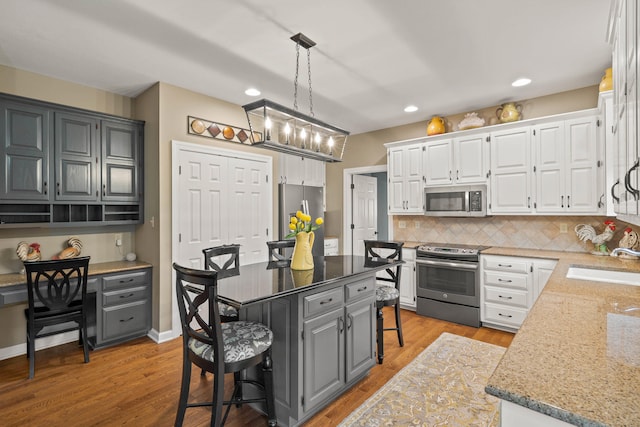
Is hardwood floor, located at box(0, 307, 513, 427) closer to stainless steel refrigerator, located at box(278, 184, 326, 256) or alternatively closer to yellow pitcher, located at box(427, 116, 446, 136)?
stainless steel refrigerator, located at box(278, 184, 326, 256)

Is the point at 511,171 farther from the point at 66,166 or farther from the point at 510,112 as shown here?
the point at 66,166

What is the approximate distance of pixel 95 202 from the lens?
3.48 metres

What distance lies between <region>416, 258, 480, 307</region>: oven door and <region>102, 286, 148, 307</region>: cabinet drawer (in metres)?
3.38

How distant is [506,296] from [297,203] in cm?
304

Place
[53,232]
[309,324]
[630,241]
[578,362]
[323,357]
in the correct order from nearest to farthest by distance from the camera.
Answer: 1. [578,362]
2. [309,324]
3. [323,357]
4. [630,241]
5. [53,232]

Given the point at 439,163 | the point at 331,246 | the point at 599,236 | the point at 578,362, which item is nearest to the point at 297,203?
the point at 331,246

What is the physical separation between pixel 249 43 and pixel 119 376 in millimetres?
3065

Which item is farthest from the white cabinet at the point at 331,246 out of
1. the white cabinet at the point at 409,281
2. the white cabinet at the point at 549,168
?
the white cabinet at the point at 549,168

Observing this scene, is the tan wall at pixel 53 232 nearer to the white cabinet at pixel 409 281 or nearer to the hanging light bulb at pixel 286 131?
the hanging light bulb at pixel 286 131

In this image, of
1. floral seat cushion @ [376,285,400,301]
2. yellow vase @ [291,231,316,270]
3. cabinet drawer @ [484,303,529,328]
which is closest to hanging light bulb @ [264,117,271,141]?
yellow vase @ [291,231,316,270]

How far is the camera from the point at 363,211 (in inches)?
237

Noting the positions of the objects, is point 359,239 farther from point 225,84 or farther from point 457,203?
point 225,84

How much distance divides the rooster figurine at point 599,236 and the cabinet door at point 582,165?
0.27 m

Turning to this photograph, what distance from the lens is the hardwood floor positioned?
7.22 ft
